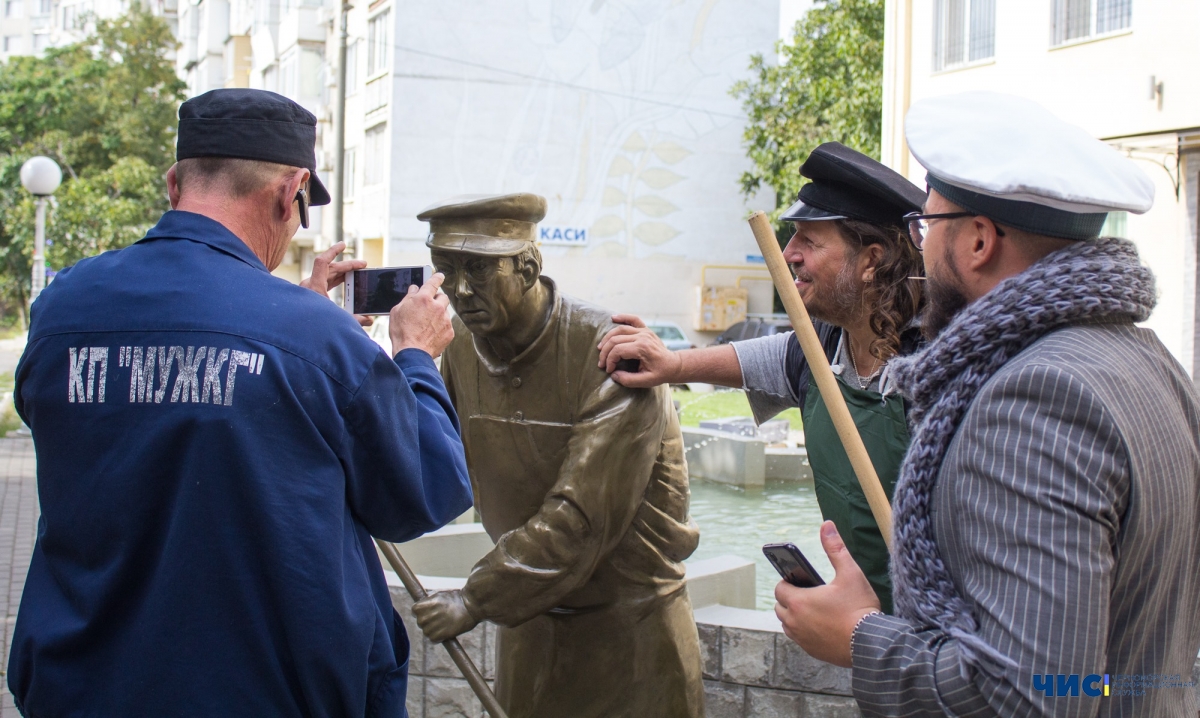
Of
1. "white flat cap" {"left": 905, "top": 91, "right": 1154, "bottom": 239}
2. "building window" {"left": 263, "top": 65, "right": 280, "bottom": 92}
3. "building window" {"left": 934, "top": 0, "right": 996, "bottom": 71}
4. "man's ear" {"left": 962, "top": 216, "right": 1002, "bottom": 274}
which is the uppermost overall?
"building window" {"left": 263, "top": 65, "right": 280, "bottom": 92}

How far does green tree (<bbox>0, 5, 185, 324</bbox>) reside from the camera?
26.5 metres

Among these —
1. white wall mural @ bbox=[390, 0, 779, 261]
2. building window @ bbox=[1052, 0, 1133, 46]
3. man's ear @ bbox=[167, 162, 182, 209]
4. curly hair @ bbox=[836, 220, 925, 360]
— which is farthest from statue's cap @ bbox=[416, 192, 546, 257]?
white wall mural @ bbox=[390, 0, 779, 261]

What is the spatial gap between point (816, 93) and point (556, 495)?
19.7 metres

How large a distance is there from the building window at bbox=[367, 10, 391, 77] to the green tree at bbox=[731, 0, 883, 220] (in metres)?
7.86

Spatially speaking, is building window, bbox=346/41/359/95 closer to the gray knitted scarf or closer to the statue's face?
the statue's face

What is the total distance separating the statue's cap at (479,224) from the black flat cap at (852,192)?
63 centimetres

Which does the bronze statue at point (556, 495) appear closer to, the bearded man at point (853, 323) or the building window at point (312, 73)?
the bearded man at point (853, 323)

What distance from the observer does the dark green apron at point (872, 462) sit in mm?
2324

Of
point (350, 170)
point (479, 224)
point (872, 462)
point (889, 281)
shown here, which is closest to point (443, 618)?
point (479, 224)

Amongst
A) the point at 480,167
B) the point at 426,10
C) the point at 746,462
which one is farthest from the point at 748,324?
the point at 746,462

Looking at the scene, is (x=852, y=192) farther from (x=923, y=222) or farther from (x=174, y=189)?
(x=174, y=189)

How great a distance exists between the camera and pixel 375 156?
25094 millimetres

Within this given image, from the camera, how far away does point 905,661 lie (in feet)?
4.75

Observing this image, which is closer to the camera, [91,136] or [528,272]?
[528,272]
